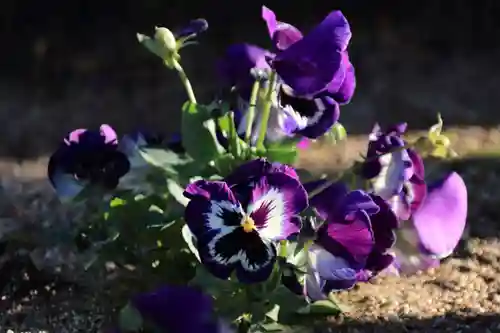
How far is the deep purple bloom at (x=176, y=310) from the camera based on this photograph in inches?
53.7

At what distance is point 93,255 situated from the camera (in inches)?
73.9

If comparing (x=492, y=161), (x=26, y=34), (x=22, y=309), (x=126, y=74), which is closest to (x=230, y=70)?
(x=22, y=309)

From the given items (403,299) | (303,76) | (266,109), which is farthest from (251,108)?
(403,299)

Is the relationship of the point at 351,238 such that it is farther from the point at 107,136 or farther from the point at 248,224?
the point at 107,136

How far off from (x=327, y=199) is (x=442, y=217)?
0.85 feet

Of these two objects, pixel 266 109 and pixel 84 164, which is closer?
pixel 266 109

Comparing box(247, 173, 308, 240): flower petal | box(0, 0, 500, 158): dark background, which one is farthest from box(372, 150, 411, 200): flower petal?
box(0, 0, 500, 158): dark background

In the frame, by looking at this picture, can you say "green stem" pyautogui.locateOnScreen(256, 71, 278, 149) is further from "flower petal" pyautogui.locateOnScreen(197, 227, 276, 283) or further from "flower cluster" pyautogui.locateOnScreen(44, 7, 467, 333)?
"flower petal" pyautogui.locateOnScreen(197, 227, 276, 283)

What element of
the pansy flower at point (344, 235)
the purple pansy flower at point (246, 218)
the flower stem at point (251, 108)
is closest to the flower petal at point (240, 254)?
the purple pansy flower at point (246, 218)

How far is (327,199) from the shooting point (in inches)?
62.8

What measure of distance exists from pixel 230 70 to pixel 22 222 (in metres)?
0.76

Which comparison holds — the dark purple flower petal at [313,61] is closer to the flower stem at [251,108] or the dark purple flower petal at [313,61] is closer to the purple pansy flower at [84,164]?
the flower stem at [251,108]

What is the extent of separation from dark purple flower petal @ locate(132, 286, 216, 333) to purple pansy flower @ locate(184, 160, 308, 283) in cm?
12

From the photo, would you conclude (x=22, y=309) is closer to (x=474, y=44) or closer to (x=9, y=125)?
(x=9, y=125)
